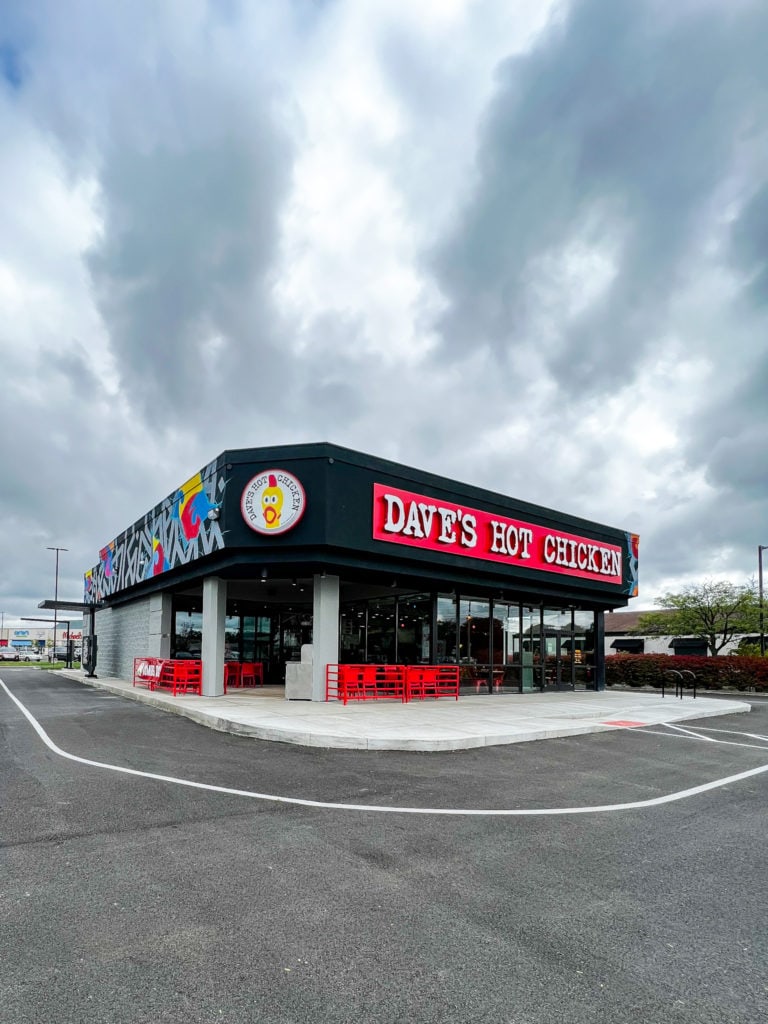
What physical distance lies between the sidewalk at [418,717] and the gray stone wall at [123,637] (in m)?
8.47

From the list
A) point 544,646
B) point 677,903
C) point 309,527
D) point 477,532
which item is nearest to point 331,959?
point 677,903

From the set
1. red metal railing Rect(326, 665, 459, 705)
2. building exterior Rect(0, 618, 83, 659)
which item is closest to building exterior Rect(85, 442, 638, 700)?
red metal railing Rect(326, 665, 459, 705)

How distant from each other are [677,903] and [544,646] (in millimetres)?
23777

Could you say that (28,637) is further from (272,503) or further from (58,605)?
(272,503)

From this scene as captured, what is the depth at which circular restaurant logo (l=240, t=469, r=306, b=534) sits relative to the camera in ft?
59.4

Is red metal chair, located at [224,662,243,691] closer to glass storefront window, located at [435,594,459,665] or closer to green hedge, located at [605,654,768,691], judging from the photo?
glass storefront window, located at [435,594,459,665]

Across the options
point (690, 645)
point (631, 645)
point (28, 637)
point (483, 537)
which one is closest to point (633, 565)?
point (483, 537)

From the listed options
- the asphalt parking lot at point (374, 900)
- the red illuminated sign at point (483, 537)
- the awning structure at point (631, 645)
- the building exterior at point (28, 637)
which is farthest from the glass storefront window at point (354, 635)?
the building exterior at point (28, 637)

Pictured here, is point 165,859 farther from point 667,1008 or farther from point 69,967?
point 667,1008

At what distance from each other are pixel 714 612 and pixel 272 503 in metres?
38.2

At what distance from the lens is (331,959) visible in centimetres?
373

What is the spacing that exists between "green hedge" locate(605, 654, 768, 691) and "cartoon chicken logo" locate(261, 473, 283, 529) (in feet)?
73.4

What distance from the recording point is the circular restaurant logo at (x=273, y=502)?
59.4ft

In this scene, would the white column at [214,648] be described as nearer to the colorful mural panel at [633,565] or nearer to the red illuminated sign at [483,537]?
the red illuminated sign at [483,537]
